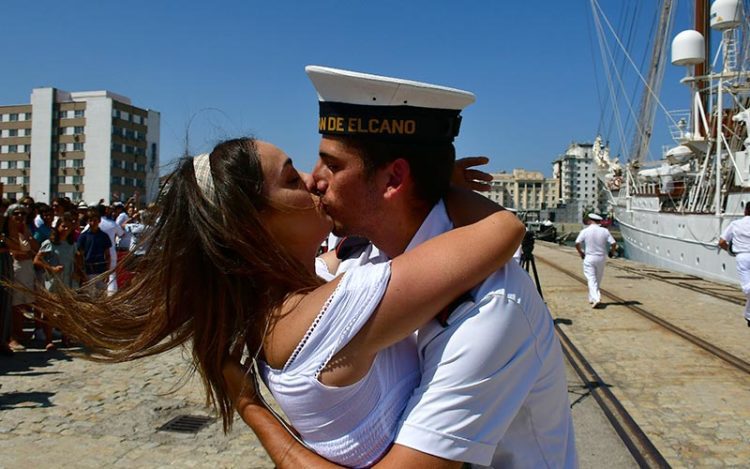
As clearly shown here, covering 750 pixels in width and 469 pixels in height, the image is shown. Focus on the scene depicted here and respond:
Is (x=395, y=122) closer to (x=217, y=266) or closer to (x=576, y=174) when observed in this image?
(x=217, y=266)

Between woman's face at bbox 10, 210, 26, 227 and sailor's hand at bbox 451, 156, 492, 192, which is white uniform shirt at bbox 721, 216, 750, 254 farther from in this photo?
woman's face at bbox 10, 210, 26, 227

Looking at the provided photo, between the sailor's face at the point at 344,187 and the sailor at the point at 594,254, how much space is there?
1185 centimetres

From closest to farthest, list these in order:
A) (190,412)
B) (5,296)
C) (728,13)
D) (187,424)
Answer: (187,424)
(190,412)
(5,296)
(728,13)

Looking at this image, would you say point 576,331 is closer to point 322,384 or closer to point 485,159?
point 485,159

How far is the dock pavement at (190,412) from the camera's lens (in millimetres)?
4660

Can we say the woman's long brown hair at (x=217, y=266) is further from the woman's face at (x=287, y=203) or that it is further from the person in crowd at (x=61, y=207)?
the person in crowd at (x=61, y=207)

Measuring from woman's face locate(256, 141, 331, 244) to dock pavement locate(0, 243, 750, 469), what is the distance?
2387mm

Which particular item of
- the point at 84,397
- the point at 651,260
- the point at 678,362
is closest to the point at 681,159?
the point at 651,260

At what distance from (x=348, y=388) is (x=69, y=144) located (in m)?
96.6

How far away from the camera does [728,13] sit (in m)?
22.7

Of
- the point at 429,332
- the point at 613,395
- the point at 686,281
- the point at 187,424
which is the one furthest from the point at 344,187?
the point at 686,281

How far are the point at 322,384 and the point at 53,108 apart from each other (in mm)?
98821

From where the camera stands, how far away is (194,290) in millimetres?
1582

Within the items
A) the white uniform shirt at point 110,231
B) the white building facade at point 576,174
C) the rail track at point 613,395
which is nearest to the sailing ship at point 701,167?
the rail track at point 613,395
